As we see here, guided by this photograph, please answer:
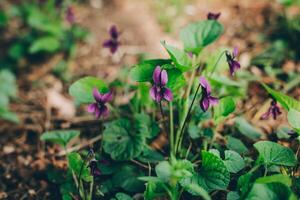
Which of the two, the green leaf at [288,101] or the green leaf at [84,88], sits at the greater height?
the green leaf at [84,88]

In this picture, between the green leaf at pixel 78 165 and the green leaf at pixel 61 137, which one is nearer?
the green leaf at pixel 78 165

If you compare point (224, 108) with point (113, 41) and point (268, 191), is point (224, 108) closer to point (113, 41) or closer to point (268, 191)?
point (268, 191)

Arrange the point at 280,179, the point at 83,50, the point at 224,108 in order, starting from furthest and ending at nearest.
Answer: the point at 83,50 → the point at 224,108 → the point at 280,179

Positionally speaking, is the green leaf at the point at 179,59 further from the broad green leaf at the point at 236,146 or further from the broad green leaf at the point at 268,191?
the broad green leaf at the point at 268,191

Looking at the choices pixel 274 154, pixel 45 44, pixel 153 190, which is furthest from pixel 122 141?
pixel 45 44

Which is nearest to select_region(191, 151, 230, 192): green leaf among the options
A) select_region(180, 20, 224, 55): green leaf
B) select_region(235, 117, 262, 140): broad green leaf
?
select_region(235, 117, 262, 140): broad green leaf

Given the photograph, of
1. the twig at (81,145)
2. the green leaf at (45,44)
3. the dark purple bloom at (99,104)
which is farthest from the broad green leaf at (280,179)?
the green leaf at (45,44)

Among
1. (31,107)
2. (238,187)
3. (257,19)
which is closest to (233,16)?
(257,19)
